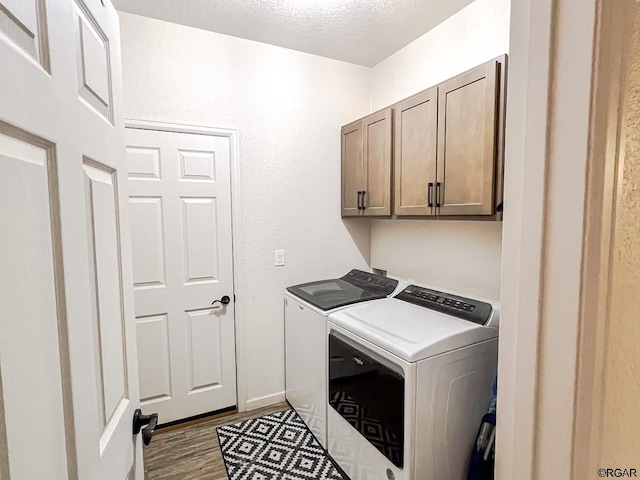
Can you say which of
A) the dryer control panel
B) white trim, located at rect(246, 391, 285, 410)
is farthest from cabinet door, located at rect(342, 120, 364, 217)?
white trim, located at rect(246, 391, 285, 410)

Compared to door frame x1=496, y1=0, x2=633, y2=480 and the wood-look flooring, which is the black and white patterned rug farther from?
door frame x1=496, y1=0, x2=633, y2=480

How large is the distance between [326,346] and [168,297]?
1141 millimetres

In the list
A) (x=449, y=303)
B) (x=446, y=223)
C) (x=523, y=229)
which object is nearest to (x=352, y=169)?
(x=446, y=223)

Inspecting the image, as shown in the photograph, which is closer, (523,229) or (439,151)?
(523,229)

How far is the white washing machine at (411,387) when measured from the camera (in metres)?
1.33

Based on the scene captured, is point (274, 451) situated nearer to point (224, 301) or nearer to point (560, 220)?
point (224, 301)

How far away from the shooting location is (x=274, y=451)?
1961 mm

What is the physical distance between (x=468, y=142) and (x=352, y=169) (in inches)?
40.3

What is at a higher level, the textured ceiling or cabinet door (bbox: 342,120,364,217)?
the textured ceiling

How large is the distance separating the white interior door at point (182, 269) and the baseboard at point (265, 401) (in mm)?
176

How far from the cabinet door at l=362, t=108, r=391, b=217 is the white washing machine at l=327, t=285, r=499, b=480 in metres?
0.78

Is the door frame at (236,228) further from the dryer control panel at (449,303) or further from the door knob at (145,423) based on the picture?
the door knob at (145,423)

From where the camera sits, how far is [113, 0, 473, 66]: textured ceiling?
6.06 ft

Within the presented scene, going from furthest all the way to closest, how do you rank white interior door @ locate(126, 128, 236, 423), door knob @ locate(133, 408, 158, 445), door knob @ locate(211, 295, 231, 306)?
door knob @ locate(211, 295, 231, 306)
white interior door @ locate(126, 128, 236, 423)
door knob @ locate(133, 408, 158, 445)
